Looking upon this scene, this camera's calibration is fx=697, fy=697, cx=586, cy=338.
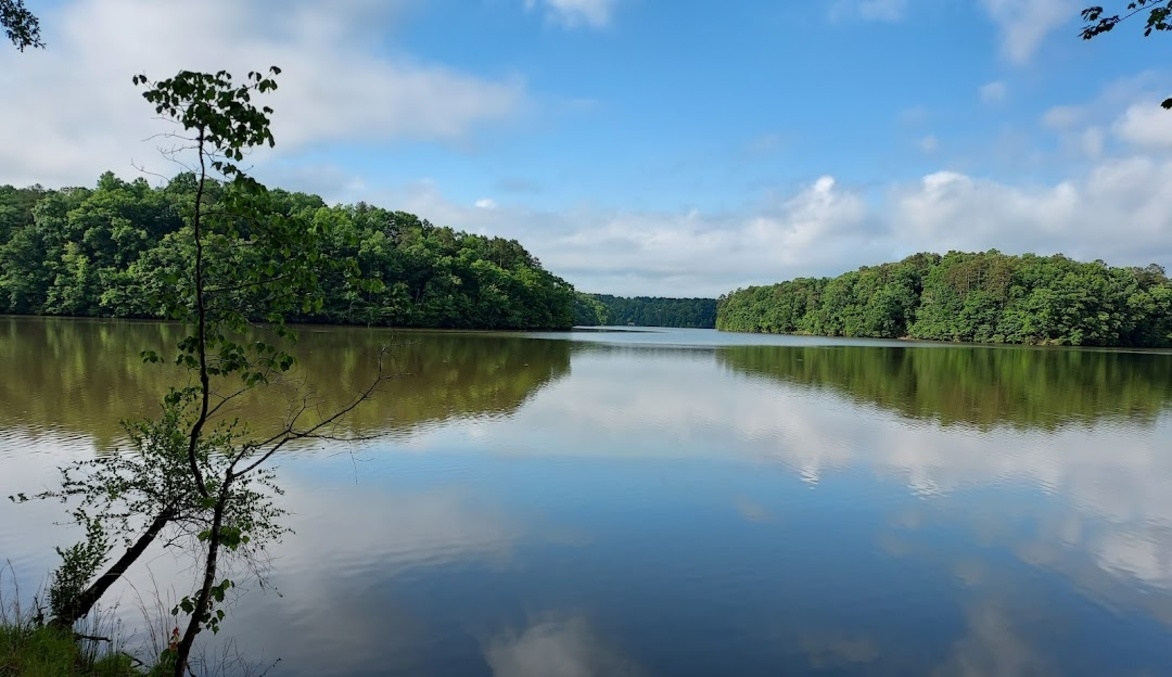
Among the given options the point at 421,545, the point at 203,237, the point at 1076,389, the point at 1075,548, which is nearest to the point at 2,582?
the point at 421,545

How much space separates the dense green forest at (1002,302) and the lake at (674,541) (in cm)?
7947

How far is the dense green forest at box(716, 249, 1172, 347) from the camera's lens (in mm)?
86250

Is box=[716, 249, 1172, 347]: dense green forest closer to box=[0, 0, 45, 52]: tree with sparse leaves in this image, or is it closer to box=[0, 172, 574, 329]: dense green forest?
box=[0, 172, 574, 329]: dense green forest

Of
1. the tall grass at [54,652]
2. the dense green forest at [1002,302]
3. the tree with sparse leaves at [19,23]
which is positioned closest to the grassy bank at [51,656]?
the tall grass at [54,652]

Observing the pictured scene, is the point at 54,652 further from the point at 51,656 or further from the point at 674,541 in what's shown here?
the point at 674,541

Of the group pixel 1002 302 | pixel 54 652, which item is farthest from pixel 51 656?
pixel 1002 302

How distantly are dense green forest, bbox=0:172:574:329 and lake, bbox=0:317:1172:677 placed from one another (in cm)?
4038

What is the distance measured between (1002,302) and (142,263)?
100569mm

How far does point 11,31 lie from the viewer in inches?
256

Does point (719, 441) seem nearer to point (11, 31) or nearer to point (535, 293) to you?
point (11, 31)

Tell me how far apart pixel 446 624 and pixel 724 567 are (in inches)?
132

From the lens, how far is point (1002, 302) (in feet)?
307

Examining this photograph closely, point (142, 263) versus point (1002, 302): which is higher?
point (142, 263)

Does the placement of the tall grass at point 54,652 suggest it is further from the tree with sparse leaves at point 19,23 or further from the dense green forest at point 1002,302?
the dense green forest at point 1002,302
